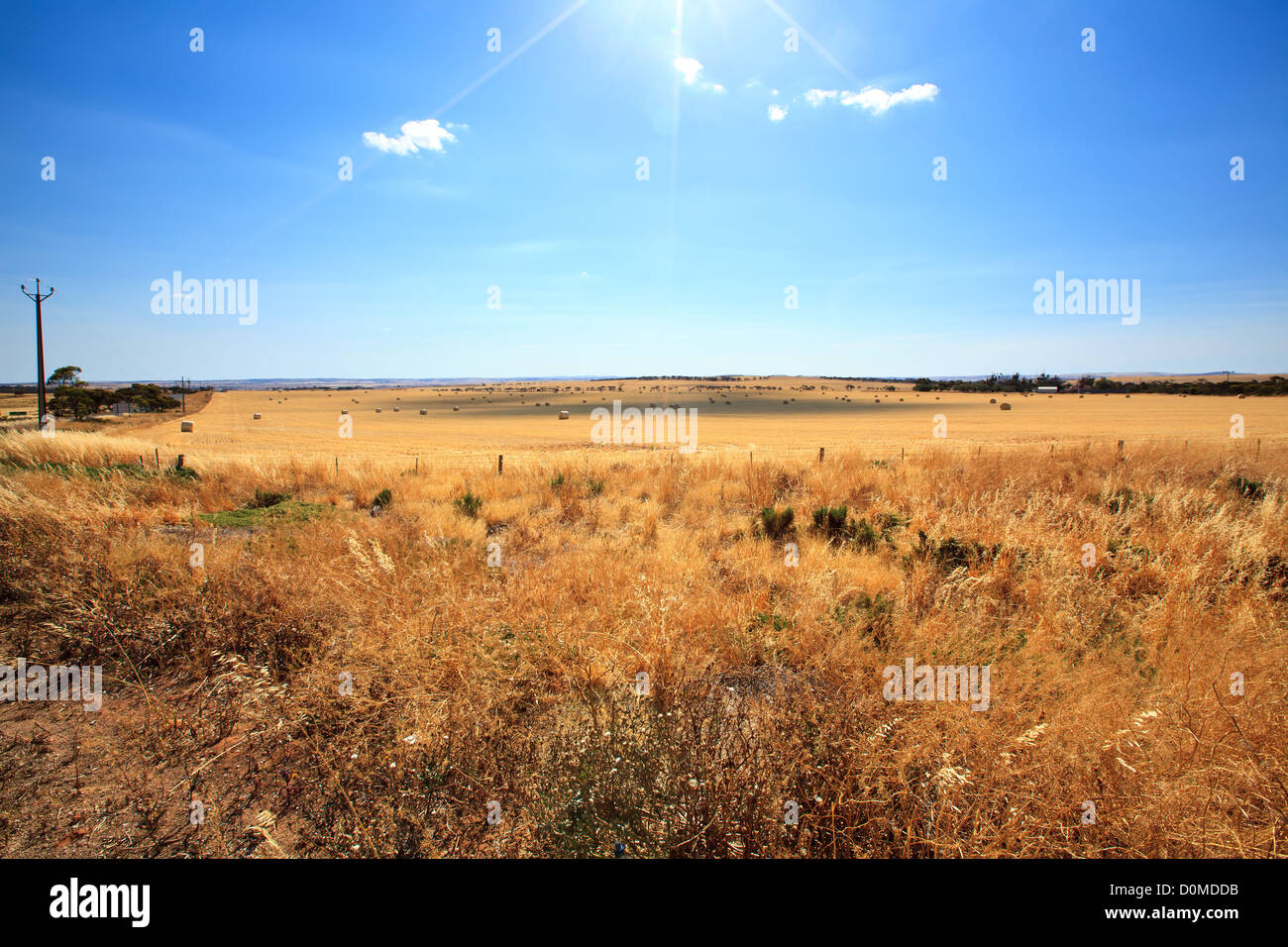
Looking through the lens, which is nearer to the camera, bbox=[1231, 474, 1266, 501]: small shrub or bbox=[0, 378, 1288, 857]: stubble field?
bbox=[0, 378, 1288, 857]: stubble field

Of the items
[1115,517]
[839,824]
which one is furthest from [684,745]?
[1115,517]

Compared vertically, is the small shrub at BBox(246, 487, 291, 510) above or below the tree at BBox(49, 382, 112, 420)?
below

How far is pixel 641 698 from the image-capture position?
349 centimetres

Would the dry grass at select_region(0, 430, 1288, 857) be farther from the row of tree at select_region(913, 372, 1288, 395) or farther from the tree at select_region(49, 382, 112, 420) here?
the row of tree at select_region(913, 372, 1288, 395)

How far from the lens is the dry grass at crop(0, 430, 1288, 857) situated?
2387mm

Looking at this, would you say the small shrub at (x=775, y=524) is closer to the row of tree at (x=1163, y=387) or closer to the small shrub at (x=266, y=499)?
the small shrub at (x=266, y=499)

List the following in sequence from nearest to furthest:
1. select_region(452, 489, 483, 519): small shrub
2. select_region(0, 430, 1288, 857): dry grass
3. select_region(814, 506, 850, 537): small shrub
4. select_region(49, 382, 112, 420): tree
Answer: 1. select_region(0, 430, 1288, 857): dry grass
2. select_region(814, 506, 850, 537): small shrub
3. select_region(452, 489, 483, 519): small shrub
4. select_region(49, 382, 112, 420): tree

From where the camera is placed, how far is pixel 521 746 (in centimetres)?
297

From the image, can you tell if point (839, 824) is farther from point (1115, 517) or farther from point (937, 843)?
point (1115, 517)

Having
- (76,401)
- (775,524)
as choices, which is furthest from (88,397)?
(775,524)

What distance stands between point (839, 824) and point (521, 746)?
1.73 metres

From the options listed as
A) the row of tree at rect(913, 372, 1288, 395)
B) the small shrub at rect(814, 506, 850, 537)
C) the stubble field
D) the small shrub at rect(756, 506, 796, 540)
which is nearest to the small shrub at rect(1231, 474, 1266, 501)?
the stubble field

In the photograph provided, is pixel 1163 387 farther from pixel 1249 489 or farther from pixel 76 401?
pixel 76 401
